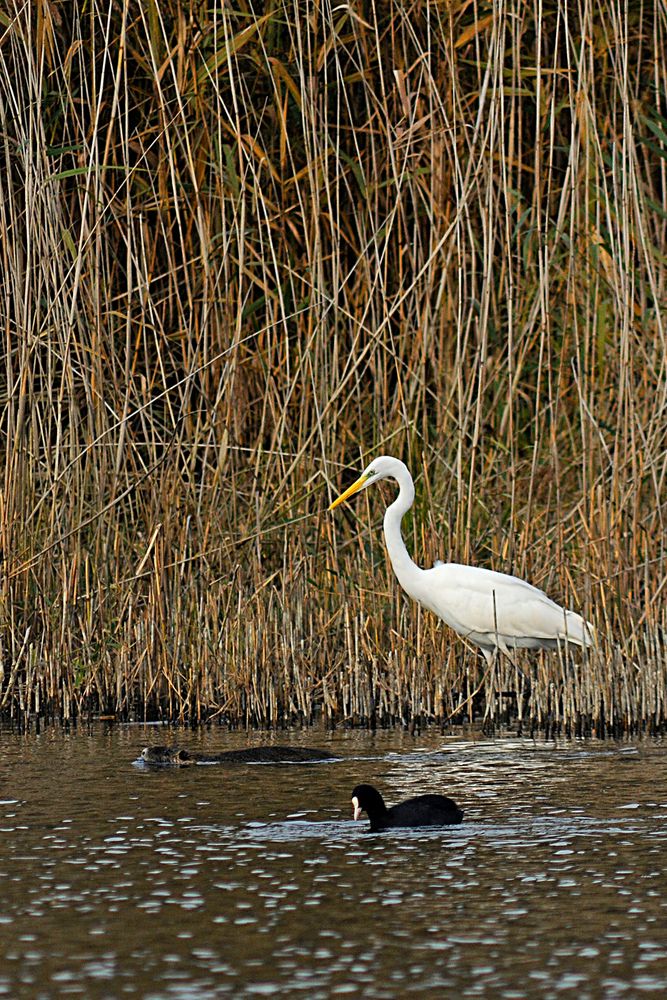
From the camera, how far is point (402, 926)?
13.4ft

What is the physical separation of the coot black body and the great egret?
1.99 metres

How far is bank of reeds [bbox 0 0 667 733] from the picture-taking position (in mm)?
7340

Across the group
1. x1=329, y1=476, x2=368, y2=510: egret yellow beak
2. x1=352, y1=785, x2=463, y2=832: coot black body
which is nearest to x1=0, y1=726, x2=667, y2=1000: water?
x1=352, y1=785, x2=463, y2=832: coot black body

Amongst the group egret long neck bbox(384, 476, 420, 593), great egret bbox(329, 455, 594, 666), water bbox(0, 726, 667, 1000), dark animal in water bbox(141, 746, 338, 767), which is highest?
egret long neck bbox(384, 476, 420, 593)

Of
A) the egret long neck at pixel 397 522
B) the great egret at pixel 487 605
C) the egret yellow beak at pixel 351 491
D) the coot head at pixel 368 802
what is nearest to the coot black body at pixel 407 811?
the coot head at pixel 368 802

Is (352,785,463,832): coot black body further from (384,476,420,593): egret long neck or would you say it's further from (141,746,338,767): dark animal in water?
(384,476,420,593): egret long neck

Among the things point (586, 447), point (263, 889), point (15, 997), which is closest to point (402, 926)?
A: point (263, 889)

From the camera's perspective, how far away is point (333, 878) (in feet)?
→ 15.1

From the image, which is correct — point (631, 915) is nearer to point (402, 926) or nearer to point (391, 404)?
point (402, 926)

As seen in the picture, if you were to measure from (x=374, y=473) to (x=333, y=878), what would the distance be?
11.4 feet

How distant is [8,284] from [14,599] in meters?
1.29

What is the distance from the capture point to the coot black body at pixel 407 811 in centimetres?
513

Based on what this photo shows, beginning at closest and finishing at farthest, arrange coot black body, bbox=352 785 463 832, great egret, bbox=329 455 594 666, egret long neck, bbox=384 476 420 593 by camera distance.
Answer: coot black body, bbox=352 785 463 832
great egret, bbox=329 455 594 666
egret long neck, bbox=384 476 420 593

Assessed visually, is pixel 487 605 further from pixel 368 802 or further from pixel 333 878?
pixel 333 878
